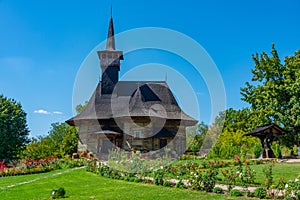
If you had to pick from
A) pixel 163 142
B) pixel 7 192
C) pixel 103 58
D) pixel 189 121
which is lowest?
pixel 7 192

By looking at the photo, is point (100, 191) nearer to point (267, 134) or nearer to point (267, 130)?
point (267, 130)

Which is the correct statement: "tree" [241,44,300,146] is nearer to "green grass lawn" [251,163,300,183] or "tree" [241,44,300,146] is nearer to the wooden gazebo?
the wooden gazebo

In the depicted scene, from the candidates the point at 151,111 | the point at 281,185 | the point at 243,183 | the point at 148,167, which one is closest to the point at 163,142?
the point at 151,111

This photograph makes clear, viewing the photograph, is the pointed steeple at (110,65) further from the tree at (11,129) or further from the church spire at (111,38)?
the tree at (11,129)

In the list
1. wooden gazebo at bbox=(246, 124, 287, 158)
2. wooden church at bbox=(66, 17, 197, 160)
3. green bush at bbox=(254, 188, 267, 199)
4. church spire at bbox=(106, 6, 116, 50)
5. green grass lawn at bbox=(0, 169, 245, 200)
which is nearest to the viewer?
green bush at bbox=(254, 188, 267, 199)

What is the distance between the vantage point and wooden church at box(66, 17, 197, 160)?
1977 cm

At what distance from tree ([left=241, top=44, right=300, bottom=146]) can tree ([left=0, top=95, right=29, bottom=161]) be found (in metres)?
19.8

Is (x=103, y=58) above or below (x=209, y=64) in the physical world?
above

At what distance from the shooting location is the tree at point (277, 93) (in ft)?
67.3

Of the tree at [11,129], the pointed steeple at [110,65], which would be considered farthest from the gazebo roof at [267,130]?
the tree at [11,129]

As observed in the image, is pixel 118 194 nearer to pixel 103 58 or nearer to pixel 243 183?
pixel 243 183

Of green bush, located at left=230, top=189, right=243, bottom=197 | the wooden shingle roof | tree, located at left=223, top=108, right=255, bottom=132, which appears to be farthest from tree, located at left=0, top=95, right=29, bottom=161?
tree, located at left=223, top=108, right=255, bottom=132

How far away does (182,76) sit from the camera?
1458 cm

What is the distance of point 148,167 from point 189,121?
1214 cm
